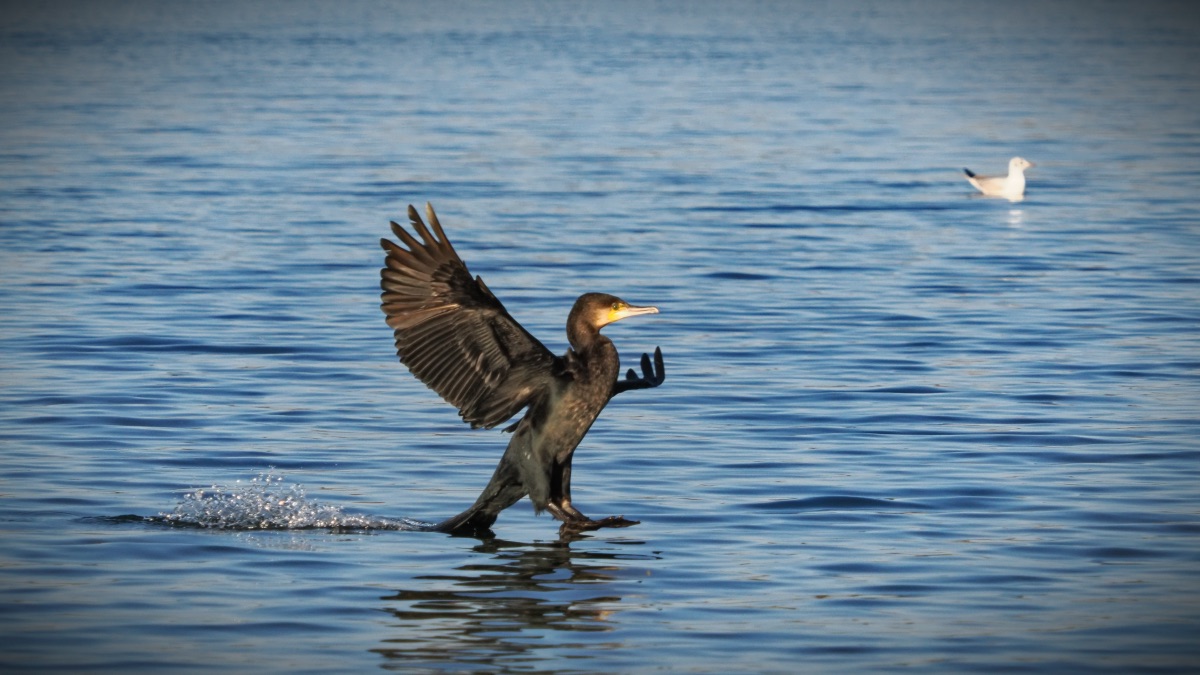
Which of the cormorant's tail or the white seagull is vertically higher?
the white seagull

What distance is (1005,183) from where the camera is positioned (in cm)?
2414

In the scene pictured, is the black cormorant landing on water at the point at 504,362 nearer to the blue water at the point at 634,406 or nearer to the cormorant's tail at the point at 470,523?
the cormorant's tail at the point at 470,523

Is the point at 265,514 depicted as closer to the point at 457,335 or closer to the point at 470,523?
the point at 470,523

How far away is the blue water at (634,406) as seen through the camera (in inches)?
292

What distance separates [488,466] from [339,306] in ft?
19.0

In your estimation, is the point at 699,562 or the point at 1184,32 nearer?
the point at 699,562

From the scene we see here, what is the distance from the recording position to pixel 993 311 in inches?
624

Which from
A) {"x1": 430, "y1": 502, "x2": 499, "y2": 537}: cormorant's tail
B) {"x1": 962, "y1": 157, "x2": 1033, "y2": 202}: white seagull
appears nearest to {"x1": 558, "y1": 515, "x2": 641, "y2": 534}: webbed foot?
{"x1": 430, "y1": 502, "x2": 499, "y2": 537}: cormorant's tail

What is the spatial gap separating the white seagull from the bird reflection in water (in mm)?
16405

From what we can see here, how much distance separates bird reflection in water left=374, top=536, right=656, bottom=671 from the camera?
7.02 meters

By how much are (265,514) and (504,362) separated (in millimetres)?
1469

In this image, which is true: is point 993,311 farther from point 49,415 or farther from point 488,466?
point 49,415

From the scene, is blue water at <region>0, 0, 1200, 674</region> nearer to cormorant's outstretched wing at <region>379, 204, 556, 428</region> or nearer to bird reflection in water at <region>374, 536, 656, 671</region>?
bird reflection in water at <region>374, 536, 656, 671</region>

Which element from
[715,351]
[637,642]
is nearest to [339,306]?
[715,351]
